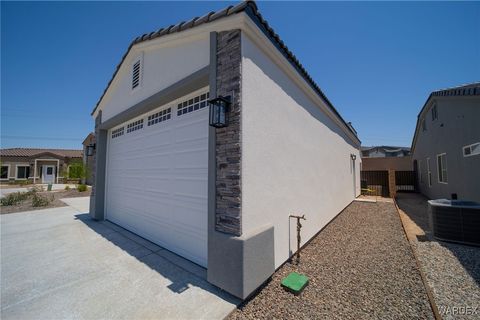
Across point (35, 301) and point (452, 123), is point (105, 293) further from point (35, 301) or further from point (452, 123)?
point (452, 123)

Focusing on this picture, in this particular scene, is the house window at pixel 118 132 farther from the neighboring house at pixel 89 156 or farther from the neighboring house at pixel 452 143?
the neighboring house at pixel 452 143

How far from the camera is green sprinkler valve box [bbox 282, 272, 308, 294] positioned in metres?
3.06

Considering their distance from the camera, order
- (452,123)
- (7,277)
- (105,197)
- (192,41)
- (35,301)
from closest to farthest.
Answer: (35,301) → (7,277) → (192,41) → (105,197) → (452,123)

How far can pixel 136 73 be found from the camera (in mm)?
5957

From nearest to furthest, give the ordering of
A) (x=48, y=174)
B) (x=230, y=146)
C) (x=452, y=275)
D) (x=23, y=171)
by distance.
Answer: (x=230, y=146) < (x=452, y=275) < (x=23, y=171) < (x=48, y=174)

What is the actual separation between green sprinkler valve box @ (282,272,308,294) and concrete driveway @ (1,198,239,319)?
91 centimetres

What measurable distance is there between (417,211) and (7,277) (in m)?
14.0

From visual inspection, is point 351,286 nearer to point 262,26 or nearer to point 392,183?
point 262,26

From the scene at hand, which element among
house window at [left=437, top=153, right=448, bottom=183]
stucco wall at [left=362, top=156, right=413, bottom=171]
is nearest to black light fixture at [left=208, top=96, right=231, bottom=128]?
house window at [left=437, top=153, right=448, bottom=183]

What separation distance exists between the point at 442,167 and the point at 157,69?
14.7 m

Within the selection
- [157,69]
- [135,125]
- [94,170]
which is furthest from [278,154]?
[94,170]

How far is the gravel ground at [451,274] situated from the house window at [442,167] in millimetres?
6993

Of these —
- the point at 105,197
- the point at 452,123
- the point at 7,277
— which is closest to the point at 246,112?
the point at 7,277

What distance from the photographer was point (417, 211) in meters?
9.34
